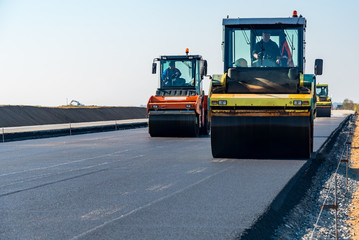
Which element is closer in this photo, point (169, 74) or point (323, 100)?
point (169, 74)

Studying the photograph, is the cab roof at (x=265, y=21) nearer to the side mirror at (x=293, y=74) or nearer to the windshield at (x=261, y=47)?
the windshield at (x=261, y=47)

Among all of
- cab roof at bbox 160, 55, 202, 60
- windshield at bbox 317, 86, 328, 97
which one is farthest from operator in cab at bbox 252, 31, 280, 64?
windshield at bbox 317, 86, 328, 97

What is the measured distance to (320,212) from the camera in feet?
30.5

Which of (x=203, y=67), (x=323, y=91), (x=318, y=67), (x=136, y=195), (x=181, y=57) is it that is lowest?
(x=136, y=195)

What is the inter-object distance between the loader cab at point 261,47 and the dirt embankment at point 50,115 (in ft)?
127

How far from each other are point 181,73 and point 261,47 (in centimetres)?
1006

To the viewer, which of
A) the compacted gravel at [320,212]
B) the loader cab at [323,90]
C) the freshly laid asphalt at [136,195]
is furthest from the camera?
the loader cab at [323,90]

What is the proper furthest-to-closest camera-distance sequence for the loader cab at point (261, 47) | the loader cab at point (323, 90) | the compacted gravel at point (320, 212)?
the loader cab at point (323, 90) < the loader cab at point (261, 47) < the compacted gravel at point (320, 212)

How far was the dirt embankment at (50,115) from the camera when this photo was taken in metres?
54.3

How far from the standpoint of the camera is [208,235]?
20.5 ft

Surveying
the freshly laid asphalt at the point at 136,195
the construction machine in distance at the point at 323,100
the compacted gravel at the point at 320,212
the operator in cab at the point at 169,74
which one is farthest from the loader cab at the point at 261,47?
the construction machine in distance at the point at 323,100

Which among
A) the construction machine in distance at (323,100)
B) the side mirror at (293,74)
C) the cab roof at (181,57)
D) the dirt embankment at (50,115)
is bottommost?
the dirt embankment at (50,115)

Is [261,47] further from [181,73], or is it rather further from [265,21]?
[181,73]

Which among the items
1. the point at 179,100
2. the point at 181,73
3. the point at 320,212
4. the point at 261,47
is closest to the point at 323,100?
the point at 181,73
